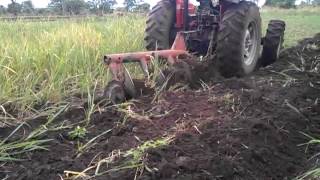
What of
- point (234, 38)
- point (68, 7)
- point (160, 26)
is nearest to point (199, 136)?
point (234, 38)

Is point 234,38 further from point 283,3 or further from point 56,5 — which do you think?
point 283,3

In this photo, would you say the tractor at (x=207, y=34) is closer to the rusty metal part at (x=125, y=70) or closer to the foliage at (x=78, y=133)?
the rusty metal part at (x=125, y=70)

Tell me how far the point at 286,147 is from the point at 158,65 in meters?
1.94

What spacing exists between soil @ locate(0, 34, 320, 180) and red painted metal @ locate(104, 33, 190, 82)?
35cm

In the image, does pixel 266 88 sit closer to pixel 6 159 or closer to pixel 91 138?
pixel 91 138

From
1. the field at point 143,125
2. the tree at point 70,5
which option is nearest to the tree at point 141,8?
the field at point 143,125

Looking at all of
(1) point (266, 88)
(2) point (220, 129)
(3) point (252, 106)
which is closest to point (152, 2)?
(1) point (266, 88)

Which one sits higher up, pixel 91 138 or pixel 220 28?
pixel 220 28

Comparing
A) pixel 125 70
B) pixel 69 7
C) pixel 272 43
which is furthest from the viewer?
pixel 69 7

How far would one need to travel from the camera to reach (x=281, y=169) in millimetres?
3371

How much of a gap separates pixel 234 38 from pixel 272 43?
5.46 feet

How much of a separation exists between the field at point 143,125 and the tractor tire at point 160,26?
0.60m

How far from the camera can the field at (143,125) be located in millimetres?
3180

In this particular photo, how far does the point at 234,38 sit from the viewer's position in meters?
5.75
